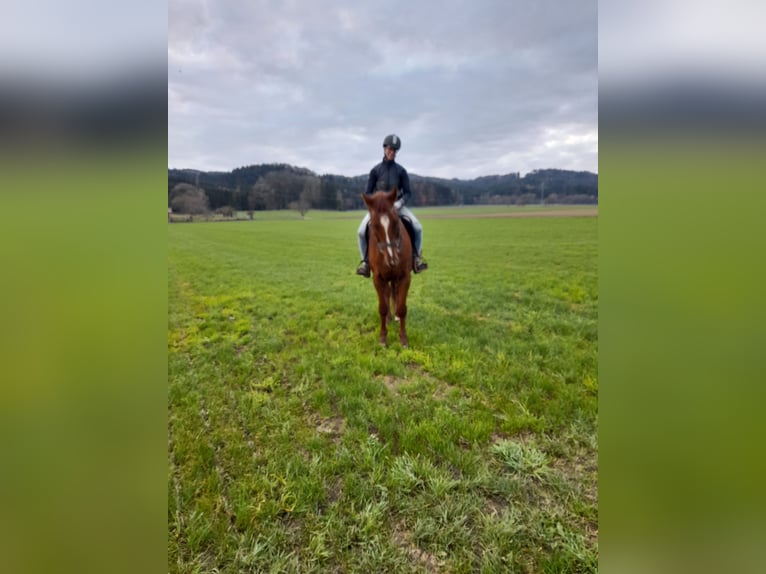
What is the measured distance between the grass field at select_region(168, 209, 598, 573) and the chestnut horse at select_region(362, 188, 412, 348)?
0.94 m

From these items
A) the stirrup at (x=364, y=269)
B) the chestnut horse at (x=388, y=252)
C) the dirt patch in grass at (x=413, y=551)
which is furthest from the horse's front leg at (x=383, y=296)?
the dirt patch in grass at (x=413, y=551)

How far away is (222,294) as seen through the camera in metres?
10.7

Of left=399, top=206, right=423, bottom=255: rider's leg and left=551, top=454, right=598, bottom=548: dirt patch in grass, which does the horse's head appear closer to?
left=399, top=206, right=423, bottom=255: rider's leg

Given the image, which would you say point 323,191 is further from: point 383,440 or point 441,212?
point 383,440

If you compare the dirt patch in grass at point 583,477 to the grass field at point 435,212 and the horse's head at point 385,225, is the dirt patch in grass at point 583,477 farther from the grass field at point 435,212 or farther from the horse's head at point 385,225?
the grass field at point 435,212

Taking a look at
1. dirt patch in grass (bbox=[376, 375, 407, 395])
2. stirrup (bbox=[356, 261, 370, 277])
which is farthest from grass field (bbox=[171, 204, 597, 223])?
dirt patch in grass (bbox=[376, 375, 407, 395])

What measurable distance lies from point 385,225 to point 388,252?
0.48 meters

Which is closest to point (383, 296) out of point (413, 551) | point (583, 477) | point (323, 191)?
point (583, 477)

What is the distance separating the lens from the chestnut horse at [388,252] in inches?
199

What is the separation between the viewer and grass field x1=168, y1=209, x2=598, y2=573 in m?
2.35

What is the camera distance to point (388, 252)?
5258mm
